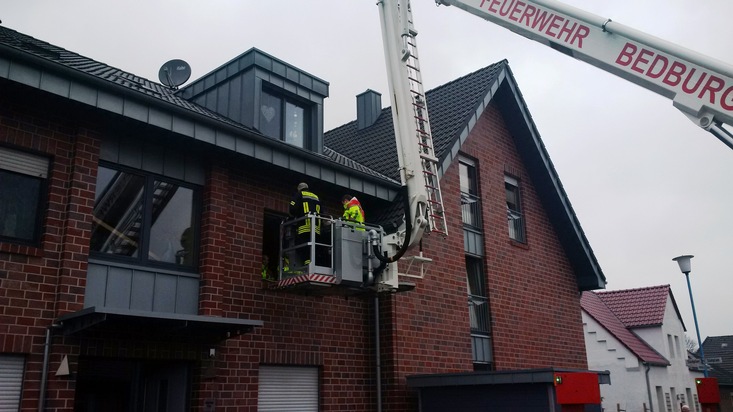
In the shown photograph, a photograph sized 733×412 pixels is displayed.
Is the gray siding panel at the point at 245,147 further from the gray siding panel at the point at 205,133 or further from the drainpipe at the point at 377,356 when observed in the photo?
the drainpipe at the point at 377,356

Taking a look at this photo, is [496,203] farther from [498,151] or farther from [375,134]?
[375,134]

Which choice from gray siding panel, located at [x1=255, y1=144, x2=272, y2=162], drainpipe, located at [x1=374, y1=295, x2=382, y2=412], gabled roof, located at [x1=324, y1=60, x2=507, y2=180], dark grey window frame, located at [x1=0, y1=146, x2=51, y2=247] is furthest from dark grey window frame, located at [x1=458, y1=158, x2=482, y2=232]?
dark grey window frame, located at [x1=0, y1=146, x2=51, y2=247]

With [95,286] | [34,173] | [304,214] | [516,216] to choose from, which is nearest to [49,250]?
[95,286]

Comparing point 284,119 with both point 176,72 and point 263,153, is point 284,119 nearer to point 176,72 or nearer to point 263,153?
point 263,153

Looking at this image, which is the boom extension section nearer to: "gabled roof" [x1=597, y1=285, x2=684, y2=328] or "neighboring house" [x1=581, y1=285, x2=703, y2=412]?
"neighboring house" [x1=581, y1=285, x2=703, y2=412]

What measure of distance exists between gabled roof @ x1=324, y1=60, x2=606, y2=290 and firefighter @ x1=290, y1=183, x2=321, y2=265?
3870mm

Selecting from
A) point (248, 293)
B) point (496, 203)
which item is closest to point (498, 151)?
point (496, 203)

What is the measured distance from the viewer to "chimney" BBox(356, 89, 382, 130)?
1975cm

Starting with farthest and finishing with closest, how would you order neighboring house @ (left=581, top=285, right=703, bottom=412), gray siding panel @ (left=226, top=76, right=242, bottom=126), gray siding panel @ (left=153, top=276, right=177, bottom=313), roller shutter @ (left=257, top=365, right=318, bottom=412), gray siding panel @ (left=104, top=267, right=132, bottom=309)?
neighboring house @ (left=581, top=285, right=703, bottom=412) < gray siding panel @ (left=226, top=76, right=242, bottom=126) < roller shutter @ (left=257, top=365, right=318, bottom=412) < gray siding panel @ (left=153, top=276, right=177, bottom=313) < gray siding panel @ (left=104, top=267, right=132, bottom=309)

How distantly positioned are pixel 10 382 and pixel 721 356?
47.3m

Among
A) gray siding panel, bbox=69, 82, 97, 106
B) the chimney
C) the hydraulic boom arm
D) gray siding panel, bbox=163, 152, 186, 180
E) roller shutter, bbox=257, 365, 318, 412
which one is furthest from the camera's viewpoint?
the chimney

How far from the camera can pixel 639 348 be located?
30.9 meters

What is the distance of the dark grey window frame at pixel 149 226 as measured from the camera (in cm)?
1065

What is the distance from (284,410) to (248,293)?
209cm
